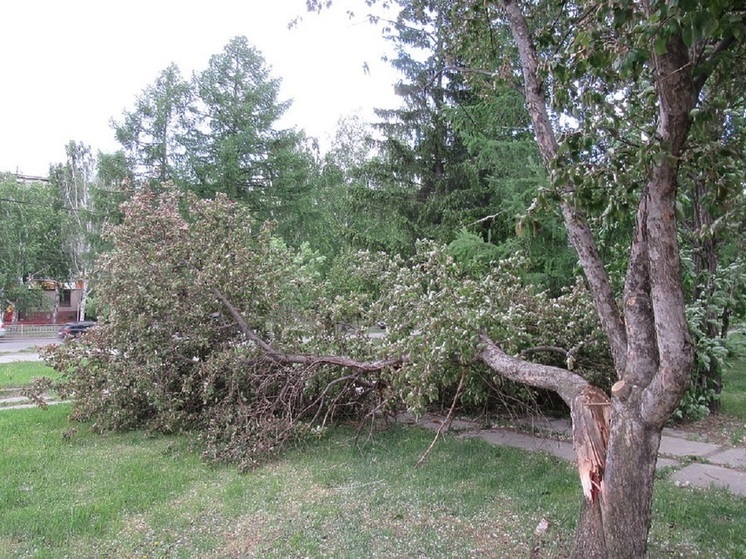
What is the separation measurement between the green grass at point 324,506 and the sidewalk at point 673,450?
34 centimetres

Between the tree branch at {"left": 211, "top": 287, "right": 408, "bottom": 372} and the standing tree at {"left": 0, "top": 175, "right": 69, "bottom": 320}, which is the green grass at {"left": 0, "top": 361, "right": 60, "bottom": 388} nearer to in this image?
the tree branch at {"left": 211, "top": 287, "right": 408, "bottom": 372}

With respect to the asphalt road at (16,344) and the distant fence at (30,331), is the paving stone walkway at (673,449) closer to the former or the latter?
the asphalt road at (16,344)

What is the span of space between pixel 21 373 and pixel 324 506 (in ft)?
39.8

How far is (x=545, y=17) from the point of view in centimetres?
546

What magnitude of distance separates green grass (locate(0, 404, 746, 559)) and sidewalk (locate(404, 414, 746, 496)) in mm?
344

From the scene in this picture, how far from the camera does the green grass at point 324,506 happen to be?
362 cm

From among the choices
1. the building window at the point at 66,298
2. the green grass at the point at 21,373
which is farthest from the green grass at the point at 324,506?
the building window at the point at 66,298

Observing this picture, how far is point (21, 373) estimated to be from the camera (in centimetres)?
1346

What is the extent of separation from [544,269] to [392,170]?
7.18 meters

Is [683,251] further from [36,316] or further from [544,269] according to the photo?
[36,316]

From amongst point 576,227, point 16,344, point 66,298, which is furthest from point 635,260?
point 66,298

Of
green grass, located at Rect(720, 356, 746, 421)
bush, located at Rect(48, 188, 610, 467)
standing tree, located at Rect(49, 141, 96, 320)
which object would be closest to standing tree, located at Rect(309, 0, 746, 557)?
bush, located at Rect(48, 188, 610, 467)

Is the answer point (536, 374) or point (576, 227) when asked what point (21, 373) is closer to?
point (536, 374)

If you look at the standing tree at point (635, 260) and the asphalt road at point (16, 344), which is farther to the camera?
the asphalt road at point (16, 344)
